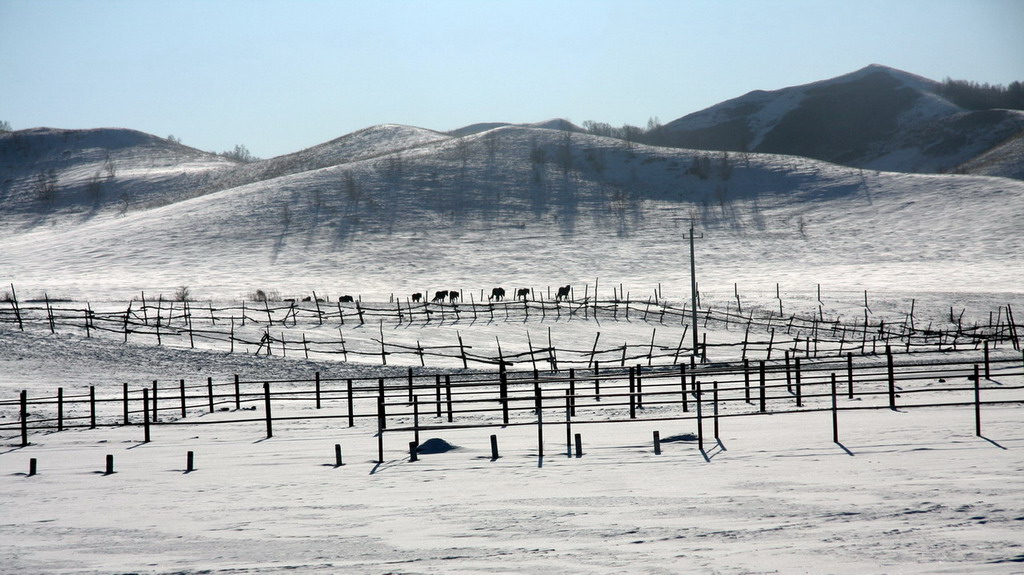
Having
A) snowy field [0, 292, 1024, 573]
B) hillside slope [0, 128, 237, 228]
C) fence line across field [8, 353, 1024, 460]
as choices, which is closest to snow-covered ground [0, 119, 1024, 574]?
snowy field [0, 292, 1024, 573]

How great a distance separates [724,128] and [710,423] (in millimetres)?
191771

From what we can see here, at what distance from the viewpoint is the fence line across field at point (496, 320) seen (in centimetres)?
3594

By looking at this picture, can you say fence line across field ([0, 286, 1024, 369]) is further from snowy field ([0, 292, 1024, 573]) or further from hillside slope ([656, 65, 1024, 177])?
hillside slope ([656, 65, 1024, 177])

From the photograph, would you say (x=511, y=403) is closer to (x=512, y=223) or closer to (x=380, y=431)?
(x=380, y=431)

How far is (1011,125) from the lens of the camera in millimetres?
151125

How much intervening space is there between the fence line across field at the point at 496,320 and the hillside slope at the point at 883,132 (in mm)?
107878

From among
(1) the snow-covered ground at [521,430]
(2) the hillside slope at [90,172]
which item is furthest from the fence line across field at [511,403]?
(2) the hillside slope at [90,172]

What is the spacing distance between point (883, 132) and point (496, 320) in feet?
502

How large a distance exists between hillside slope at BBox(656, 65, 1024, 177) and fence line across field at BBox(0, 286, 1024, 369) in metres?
108

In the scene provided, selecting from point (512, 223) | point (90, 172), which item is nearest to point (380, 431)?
point (512, 223)

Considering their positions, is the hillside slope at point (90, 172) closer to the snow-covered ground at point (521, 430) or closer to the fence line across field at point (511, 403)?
the snow-covered ground at point (521, 430)

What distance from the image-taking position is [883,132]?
174250mm

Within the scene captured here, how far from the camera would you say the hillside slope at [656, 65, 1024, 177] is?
5901 inches

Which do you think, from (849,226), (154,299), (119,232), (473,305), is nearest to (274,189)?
(119,232)
